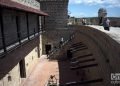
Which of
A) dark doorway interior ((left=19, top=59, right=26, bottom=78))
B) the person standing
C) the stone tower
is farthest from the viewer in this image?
the stone tower

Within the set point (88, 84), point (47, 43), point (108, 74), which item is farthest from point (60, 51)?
point (108, 74)

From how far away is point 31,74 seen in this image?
57.5 feet

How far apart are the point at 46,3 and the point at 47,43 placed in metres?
5.45

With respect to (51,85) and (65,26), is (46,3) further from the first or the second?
(51,85)

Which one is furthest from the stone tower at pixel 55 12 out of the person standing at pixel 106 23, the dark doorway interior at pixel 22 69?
the person standing at pixel 106 23

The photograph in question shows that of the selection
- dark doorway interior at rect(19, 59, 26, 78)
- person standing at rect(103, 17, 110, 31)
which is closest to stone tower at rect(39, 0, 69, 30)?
dark doorway interior at rect(19, 59, 26, 78)

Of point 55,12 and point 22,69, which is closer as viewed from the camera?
point 22,69

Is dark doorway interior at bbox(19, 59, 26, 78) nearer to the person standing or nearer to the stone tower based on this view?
the person standing

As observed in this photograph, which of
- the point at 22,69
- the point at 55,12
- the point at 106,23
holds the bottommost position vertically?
the point at 22,69

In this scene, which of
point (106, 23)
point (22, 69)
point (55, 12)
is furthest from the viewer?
point (55, 12)

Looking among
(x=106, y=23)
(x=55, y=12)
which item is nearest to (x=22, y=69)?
(x=106, y=23)

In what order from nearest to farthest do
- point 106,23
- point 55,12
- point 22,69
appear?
1. point 106,23
2. point 22,69
3. point 55,12

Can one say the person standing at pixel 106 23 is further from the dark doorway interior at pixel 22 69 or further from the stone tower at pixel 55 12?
the stone tower at pixel 55 12

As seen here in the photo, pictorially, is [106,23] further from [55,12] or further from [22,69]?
[55,12]
